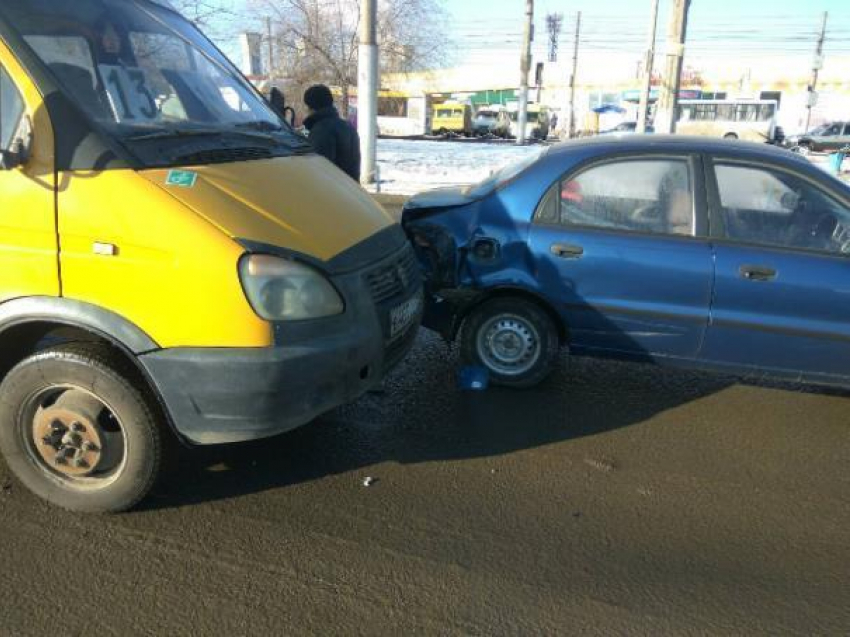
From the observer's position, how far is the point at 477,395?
4.46 meters

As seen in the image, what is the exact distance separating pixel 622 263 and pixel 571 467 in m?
1.31

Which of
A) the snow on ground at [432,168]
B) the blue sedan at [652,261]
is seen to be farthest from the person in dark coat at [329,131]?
the snow on ground at [432,168]

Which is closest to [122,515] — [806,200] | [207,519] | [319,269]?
[207,519]

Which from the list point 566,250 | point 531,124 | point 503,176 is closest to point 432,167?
point 503,176

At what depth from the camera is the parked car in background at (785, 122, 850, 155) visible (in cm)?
3769

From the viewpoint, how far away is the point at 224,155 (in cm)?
319

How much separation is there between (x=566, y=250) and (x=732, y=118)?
4316cm

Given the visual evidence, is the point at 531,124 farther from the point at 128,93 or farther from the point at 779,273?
the point at 128,93

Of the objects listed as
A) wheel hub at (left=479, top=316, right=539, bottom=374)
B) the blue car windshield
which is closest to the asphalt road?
wheel hub at (left=479, top=316, right=539, bottom=374)

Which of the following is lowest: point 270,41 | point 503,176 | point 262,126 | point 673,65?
point 503,176

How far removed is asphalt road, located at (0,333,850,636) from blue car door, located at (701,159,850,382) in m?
0.44

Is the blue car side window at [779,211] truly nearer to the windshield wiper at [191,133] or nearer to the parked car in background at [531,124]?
the windshield wiper at [191,133]

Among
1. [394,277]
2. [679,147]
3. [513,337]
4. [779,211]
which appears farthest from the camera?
[513,337]

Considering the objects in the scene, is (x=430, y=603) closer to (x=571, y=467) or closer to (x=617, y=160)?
(x=571, y=467)
